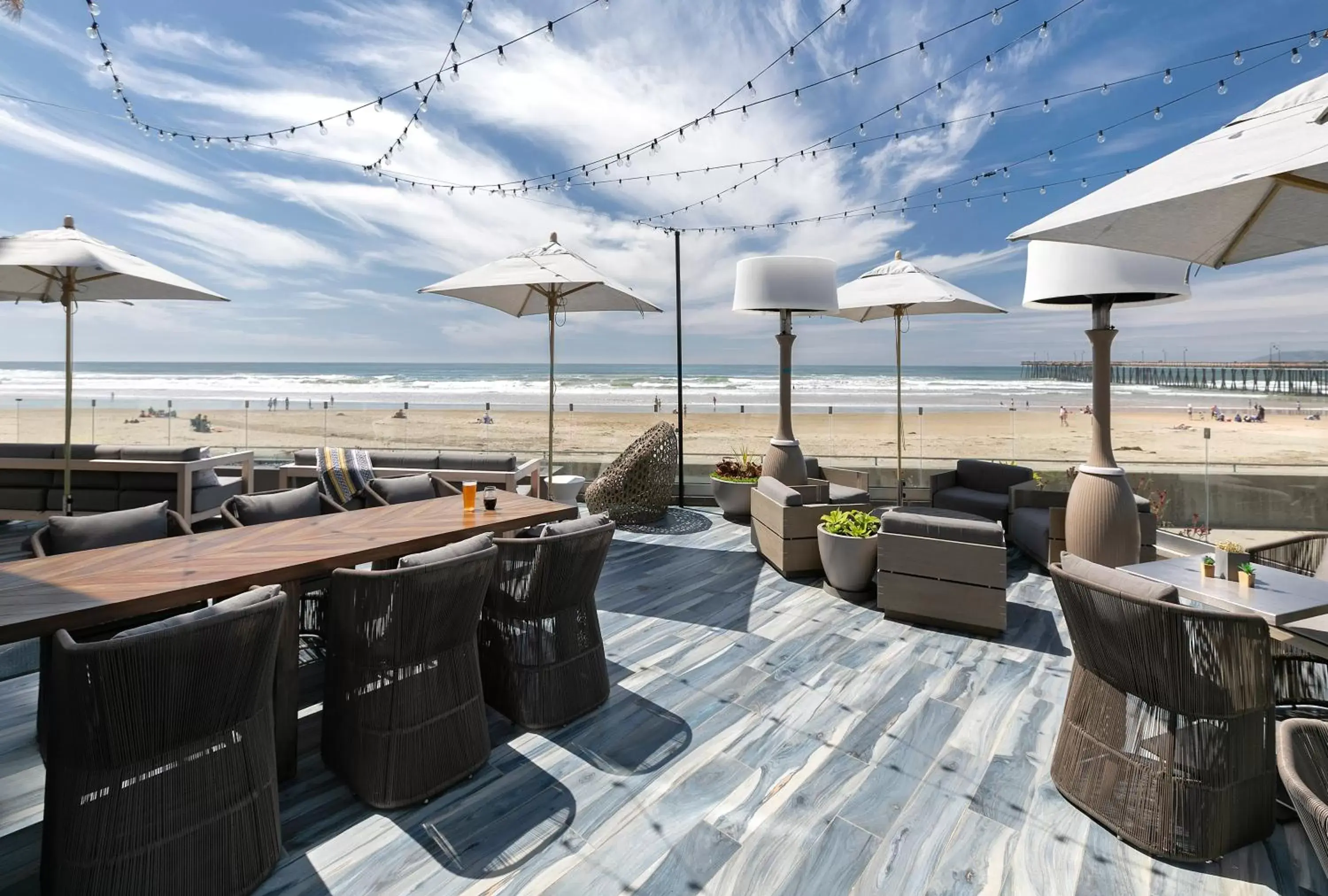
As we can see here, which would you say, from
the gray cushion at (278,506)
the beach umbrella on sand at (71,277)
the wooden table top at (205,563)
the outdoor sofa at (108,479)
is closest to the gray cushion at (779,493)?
the wooden table top at (205,563)

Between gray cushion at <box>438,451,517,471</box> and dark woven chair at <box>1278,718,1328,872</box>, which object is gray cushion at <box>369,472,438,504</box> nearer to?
gray cushion at <box>438,451,517,471</box>

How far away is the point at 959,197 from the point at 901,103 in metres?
1.85

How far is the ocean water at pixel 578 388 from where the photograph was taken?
17.6 m

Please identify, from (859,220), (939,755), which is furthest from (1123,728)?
(859,220)

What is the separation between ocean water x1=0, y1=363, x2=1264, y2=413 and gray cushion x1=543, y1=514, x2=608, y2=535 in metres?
6.06

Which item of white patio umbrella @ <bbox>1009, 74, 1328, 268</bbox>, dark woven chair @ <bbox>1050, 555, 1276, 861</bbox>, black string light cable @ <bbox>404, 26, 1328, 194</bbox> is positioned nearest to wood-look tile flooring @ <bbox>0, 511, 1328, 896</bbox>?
dark woven chair @ <bbox>1050, 555, 1276, 861</bbox>

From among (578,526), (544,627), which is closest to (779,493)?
(578,526)

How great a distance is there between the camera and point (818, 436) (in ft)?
24.5

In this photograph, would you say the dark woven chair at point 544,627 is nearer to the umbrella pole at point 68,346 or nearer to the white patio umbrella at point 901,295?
the white patio umbrella at point 901,295

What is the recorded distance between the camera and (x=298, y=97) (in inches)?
220

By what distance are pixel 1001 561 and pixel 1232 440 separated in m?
7.97

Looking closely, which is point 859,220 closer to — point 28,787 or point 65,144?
point 28,787

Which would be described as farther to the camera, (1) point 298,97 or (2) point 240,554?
(1) point 298,97

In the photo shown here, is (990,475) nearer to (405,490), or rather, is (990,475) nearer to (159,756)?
(405,490)
